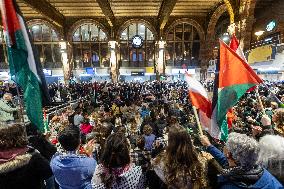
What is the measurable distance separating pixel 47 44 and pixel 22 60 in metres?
29.6

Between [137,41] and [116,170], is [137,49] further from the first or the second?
[116,170]

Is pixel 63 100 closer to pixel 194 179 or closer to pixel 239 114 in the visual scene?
pixel 239 114

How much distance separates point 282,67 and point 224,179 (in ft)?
48.1

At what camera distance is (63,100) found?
1997cm

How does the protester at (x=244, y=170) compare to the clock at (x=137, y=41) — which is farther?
the clock at (x=137, y=41)

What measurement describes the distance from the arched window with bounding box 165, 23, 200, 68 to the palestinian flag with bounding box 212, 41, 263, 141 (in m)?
28.1

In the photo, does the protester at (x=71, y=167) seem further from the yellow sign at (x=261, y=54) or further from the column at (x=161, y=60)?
the column at (x=161, y=60)

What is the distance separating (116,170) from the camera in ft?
7.88

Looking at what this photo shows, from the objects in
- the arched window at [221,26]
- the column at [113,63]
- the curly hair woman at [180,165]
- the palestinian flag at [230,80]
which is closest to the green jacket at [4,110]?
the palestinian flag at [230,80]

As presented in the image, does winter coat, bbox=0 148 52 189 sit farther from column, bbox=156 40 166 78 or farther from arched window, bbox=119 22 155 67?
arched window, bbox=119 22 155 67

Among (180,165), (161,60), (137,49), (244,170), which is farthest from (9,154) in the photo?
(137,49)

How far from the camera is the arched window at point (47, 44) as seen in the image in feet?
101

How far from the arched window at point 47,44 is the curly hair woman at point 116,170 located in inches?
1185

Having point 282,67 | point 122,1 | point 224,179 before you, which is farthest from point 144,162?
point 122,1
